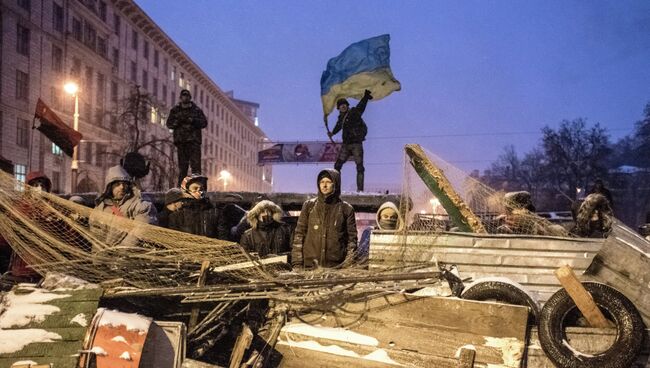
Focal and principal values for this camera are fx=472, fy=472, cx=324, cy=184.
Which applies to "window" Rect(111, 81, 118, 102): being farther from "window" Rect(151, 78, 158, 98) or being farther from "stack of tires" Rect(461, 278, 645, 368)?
"stack of tires" Rect(461, 278, 645, 368)

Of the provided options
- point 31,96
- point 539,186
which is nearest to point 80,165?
point 31,96

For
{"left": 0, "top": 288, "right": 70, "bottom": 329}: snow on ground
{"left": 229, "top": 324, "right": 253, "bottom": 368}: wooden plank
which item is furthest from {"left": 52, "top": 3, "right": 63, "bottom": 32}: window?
{"left": 229, "top": 324, "right": 253, "bottom": 368}: wooden plank

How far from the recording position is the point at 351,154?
9.67 m

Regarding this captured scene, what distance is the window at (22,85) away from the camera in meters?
30.8

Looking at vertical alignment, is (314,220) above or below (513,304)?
above

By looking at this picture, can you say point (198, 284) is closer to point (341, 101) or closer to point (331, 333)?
point (331, 333)

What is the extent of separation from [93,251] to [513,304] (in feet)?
12.7

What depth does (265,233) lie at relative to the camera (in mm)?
6070

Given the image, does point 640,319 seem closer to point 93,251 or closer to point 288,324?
point 288,324

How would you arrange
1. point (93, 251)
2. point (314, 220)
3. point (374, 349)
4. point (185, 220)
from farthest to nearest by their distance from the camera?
1. point (185, 220)
2. point (314, 220)
3. point (93, 251)
4. point (374, 349)

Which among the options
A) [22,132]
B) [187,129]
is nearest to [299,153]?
[22,132]

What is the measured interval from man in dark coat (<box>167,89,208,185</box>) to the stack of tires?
750 cm

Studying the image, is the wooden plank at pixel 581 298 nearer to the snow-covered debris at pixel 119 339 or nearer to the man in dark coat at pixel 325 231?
the man in dark coat at pixel 325 231

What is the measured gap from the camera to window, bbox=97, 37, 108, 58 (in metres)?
41.8
